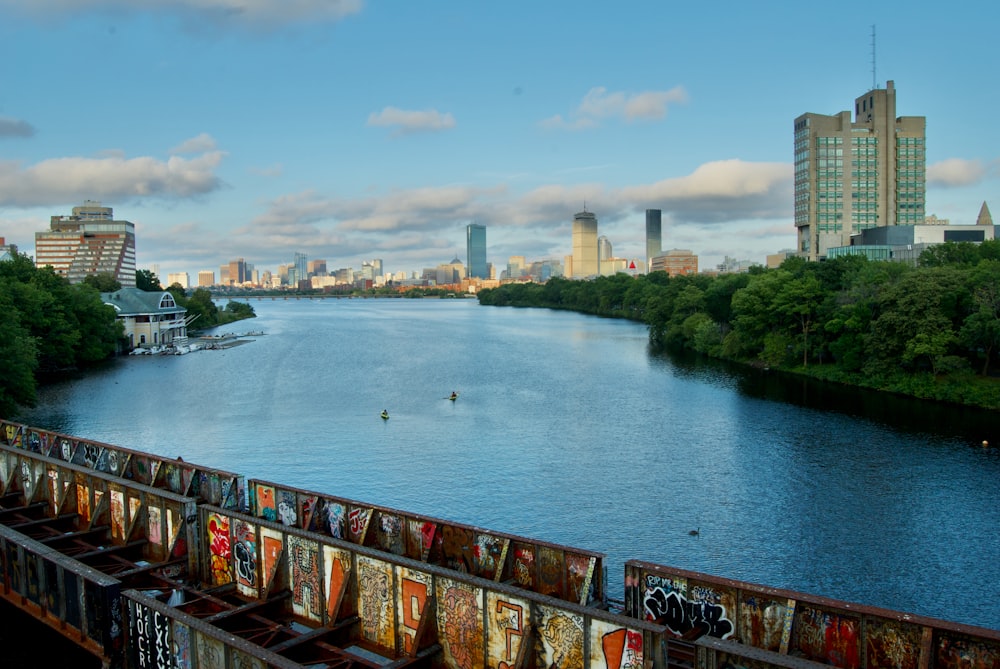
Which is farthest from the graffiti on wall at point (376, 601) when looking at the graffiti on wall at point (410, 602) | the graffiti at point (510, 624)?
the graffiti at point (510, 624)

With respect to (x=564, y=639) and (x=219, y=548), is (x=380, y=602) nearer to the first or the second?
(x=564, y=639)

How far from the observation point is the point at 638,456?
43.4 meters

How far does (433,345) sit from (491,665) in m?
100

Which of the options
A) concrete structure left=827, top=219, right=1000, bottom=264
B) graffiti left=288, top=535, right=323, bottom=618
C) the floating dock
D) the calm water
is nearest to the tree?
the calm water

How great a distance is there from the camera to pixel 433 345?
116312 mm

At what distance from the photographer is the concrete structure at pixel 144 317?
374ft

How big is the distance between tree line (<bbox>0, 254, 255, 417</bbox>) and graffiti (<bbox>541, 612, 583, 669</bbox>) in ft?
163

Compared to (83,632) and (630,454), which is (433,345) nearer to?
(630,454)

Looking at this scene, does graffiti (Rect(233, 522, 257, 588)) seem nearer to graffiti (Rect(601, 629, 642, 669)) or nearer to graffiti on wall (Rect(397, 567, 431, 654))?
graffiti on wall (Rect(397, 567, 431, 654))

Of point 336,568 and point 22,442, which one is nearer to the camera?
point 336,568

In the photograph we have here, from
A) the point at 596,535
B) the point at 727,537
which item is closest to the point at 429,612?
the point at 596,535

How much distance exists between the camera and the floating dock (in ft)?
49.5

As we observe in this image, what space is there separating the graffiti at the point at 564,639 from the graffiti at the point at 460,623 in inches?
71.1

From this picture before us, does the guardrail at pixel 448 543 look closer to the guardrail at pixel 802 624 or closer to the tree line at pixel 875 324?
the guardrail at pixel 802 624
